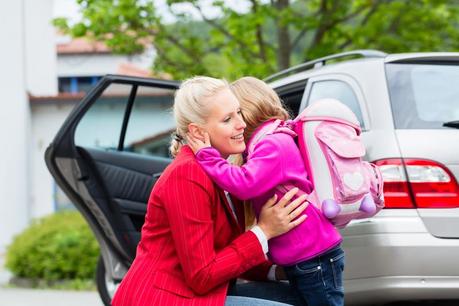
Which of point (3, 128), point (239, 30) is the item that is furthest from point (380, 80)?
point (3, 128)

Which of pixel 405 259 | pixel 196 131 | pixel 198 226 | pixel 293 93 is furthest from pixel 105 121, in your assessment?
pixel 198 226

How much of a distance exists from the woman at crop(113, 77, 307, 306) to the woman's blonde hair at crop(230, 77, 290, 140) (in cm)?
12

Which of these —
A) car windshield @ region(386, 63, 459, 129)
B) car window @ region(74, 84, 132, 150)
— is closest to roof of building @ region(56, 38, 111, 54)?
car window @ region(74, 84, 132, 150)

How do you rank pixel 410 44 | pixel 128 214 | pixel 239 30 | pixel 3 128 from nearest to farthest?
pixel 128 214 → pixel 239 30 → pixel 410 44 → pixel 3 128

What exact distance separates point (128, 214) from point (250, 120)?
3.18 m

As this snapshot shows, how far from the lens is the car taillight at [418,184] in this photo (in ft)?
15.0

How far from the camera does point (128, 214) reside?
646cm

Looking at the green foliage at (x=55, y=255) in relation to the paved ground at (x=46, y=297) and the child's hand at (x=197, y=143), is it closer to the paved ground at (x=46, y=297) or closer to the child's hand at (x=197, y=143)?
the paved ground at (x=46, y=297)

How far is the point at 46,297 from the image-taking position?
33.8ft

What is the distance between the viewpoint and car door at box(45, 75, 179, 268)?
237 inches

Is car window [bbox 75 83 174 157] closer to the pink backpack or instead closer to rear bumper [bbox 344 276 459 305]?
rear bumper [bbox 344 276 459 305]

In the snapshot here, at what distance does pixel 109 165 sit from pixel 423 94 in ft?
8.48

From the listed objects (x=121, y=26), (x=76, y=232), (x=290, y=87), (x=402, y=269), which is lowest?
(x=76, y=232)

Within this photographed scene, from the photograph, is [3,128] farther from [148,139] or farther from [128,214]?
[128,214]
